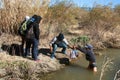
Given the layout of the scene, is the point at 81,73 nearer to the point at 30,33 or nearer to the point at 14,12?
the point at 30,33

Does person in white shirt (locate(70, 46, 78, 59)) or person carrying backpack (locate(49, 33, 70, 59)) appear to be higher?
person carrying backpack (locate(49, 33, 70, 59))

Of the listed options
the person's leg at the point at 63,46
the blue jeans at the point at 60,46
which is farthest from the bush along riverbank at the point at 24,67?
the person's leg at the point at 63,46

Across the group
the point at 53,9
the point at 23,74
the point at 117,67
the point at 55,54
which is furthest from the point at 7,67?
the point at 53,9

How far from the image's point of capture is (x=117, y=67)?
47.9ft

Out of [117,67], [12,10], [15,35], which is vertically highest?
[12,10]

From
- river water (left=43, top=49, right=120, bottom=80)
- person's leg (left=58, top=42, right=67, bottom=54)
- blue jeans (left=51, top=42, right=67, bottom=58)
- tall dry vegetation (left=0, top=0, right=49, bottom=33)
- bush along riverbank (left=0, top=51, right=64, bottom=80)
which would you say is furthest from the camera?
tall dry vegetation (left=0, top=0, right=49, bottom=33)


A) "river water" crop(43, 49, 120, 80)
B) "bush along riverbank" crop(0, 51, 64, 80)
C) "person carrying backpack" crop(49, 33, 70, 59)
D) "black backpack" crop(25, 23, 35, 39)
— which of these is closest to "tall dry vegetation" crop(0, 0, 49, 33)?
"person carrying backpack" crop(49, 33, 70, 59)

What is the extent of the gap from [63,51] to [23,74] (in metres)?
4.68

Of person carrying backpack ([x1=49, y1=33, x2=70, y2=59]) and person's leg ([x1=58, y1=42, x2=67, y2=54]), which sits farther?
person's leg ([x1=58, y1=42, x2=67, y2=54])

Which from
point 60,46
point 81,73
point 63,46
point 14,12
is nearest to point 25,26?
point 60,46

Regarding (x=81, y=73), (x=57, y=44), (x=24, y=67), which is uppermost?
(x=57, y=44)

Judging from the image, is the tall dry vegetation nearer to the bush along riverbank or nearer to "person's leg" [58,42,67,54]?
"person's leg" [58,42,67,54]

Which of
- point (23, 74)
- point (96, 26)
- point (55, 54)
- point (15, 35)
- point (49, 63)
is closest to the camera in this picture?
point (23, 74)

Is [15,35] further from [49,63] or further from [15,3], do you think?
[49,63]
